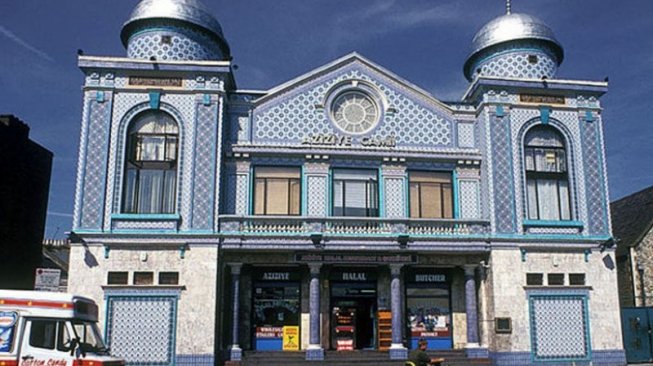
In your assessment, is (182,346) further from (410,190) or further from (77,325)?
(410,190)

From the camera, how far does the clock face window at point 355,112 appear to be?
27.8 metres

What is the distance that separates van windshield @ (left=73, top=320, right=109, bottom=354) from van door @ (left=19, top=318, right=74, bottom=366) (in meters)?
0.27

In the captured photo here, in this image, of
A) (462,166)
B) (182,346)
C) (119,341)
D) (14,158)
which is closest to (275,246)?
(182,346)

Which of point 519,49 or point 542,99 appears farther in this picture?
point 519,49

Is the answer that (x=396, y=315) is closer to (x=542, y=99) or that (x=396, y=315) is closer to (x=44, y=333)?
(x=542, y=99)

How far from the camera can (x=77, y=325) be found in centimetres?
1498

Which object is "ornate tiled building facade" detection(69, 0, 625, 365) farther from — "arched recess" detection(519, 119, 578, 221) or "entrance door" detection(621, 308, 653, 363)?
"entrance door" detection(621, 308, 653, 363)

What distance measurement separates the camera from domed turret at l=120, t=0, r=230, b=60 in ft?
90.5

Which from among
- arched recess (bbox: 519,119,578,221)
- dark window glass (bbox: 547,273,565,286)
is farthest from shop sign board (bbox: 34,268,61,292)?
dark window glass (bbox: 547,273,565,286)

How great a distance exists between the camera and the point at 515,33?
2941 centimetres

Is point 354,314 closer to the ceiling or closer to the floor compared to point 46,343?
closer to the ceiling

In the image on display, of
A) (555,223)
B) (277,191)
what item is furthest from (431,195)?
(277,191)

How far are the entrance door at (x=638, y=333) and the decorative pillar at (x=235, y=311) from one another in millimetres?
17574

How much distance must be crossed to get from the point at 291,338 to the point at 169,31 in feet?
46.6
